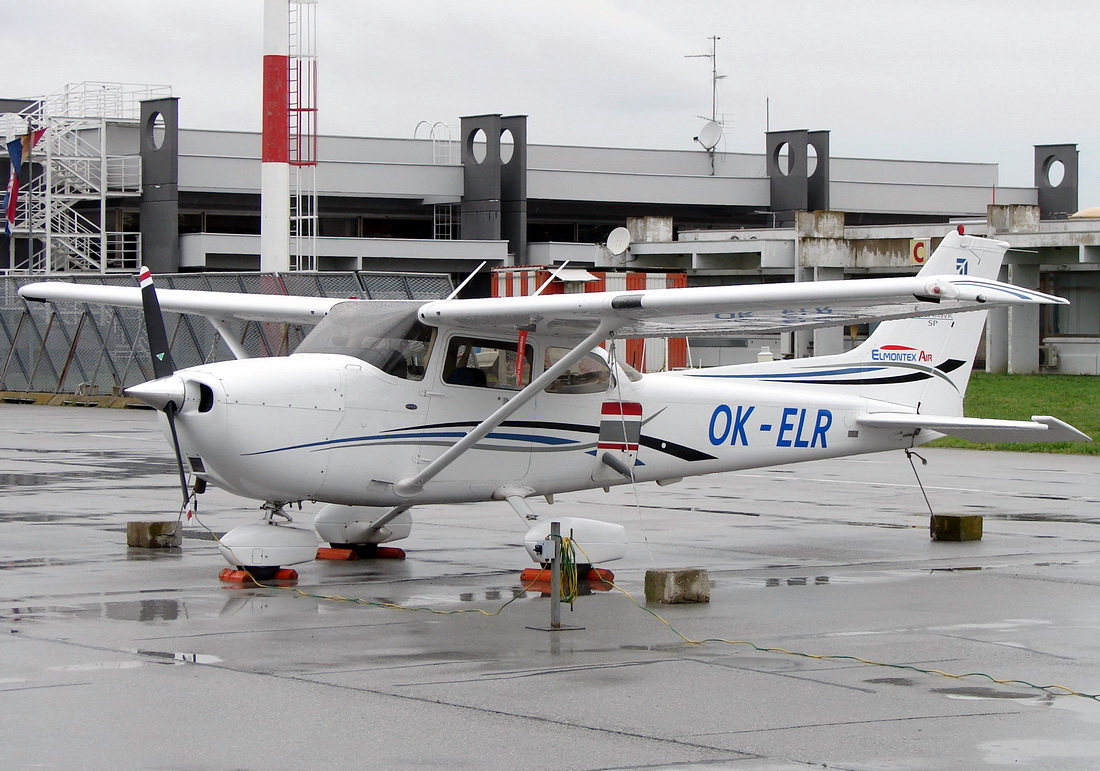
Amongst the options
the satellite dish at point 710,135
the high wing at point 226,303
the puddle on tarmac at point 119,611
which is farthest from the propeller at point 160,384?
the satellite dish at point 710,135

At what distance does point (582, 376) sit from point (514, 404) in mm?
1230

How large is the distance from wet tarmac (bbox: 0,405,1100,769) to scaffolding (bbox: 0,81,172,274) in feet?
115

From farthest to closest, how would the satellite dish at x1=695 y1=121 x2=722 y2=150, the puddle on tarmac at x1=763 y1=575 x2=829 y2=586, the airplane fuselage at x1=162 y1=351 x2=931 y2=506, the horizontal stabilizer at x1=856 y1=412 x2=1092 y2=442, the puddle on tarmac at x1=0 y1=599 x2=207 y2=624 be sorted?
the satellite dish at x1=695 y1=121 x2=722 y2=150 → the horizontal stabilizer at x1=856 y1=412 x2=1092 y2=442 → the puddle on tarmac at x1=763 y1=575 x2=829 y2=586 → the airplane fuselage at x1=162 y1=351 x2=931 y2=506 → the puddle on tarmac at x1=0 y1=599 x2=207 y2=624

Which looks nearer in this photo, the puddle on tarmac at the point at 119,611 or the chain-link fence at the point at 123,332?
the puddle on tarmac at the point at 119,611

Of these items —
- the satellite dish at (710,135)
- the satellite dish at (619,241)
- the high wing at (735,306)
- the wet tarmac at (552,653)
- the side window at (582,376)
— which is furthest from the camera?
the satellite dish at (710,135)

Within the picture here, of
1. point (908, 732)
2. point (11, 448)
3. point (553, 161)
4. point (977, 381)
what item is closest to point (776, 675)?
point (908, 732)

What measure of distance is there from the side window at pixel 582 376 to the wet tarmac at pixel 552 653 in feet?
4.73

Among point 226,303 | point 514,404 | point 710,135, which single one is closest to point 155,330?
point 226,303

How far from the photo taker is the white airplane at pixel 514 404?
388 inches

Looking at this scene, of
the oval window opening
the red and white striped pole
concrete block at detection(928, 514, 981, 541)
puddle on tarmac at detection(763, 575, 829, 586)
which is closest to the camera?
puddle on tarmac at detection(763, 575, 829, 586)

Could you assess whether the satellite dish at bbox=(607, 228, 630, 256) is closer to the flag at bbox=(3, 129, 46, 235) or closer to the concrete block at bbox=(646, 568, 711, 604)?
the flag at bbox=(3, 129, 46, 235)

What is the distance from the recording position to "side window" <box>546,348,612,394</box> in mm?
11438

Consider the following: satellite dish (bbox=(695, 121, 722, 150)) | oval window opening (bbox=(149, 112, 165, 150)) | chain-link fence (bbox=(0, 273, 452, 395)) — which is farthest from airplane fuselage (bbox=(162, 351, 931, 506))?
satellite dish (bbox=(695, 121, 722, 150))

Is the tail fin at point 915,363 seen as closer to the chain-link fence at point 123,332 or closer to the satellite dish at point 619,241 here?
the chain-link fence at point 123,332
